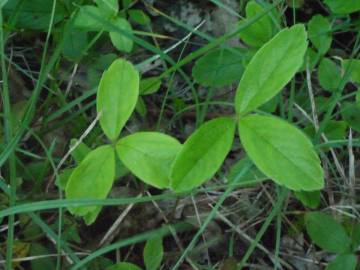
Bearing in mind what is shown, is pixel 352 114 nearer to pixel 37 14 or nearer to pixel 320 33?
pixel 320 33

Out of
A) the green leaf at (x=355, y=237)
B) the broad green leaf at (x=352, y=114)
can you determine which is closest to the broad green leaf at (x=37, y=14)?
the broad green leaf at (x=352, y=114)

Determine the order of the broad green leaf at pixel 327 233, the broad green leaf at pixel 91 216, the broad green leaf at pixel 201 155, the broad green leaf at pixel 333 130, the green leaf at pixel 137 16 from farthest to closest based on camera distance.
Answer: the green leaf at pixel 137 16 < the broad green leaf at pixel 333 130 < the broad green leaf at pixel 327 233 < the broad green leaf at pixel 91 216 < the broad green leaf at pixel 201 155

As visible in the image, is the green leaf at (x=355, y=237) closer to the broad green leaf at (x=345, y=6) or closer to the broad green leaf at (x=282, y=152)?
the broad green leaf at (x=282, y=152)

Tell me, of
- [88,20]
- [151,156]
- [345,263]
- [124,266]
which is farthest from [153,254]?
[88,20]

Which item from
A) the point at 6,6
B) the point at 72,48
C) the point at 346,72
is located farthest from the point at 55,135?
the point at 346,72

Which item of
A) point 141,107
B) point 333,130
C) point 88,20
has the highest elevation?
point 88,20

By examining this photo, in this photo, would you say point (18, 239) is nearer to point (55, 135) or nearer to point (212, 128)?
point (55, 135)
